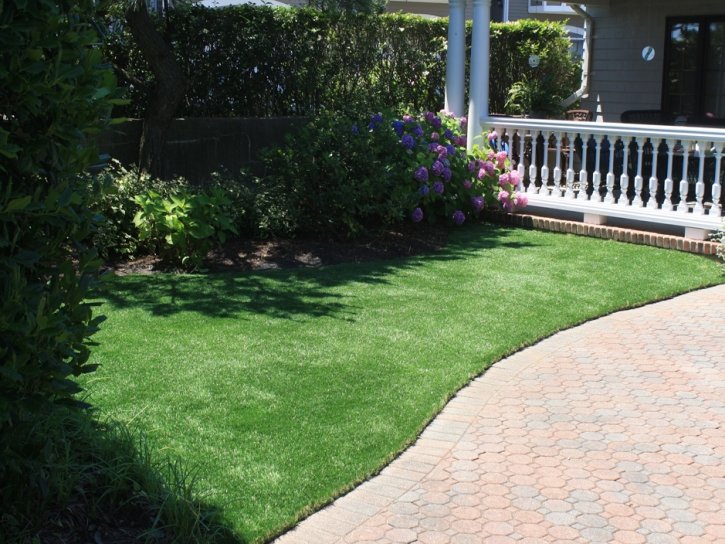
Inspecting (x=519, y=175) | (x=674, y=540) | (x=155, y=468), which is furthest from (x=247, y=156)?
(x=674, y=540)

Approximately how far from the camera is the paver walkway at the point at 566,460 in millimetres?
3725

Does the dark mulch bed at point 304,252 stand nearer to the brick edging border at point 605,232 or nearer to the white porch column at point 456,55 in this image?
the brick edging border at point 605,232

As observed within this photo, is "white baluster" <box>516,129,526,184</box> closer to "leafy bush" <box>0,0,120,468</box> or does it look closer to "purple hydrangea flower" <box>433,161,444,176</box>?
"purple hydrangea flower" <box>433,161,444,176</box>

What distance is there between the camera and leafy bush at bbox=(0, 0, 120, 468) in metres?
2.72

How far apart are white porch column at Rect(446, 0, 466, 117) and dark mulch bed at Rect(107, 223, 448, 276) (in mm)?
2492

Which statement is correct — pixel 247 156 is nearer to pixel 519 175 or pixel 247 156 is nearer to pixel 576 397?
pixel 519 175

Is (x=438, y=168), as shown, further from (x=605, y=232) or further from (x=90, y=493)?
(x=90, y=493)

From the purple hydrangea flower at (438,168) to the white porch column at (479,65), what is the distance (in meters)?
1.55

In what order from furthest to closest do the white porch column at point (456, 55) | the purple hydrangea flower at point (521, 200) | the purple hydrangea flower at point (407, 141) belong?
1. the white porch column at point (456, 55)
2. the purple hydrangea flower at point (521, 200)
3. the purple hydrangea flower at point (407, 141)

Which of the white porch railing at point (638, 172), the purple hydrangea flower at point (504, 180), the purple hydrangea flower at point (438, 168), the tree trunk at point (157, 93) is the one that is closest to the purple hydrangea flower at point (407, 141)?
the purple hydrangea flower at point (438, 168)

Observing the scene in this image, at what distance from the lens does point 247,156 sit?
11922 millimetres

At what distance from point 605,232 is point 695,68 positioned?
5128 millimetres

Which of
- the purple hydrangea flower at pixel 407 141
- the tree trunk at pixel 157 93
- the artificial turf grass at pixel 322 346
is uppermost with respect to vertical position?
the tree trunk at pixel 157 93

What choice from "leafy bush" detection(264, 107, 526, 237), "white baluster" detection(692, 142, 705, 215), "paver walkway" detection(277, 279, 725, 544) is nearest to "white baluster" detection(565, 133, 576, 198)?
"leafy bush" detection(264, 107, 526, 237)
